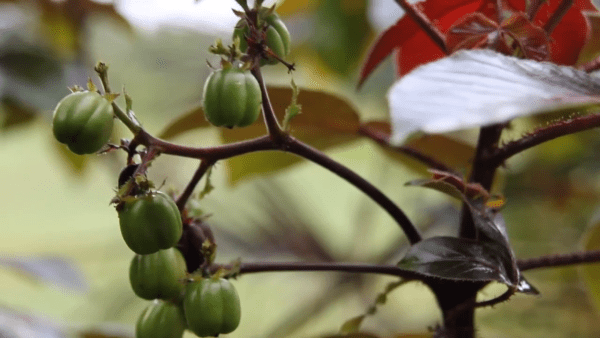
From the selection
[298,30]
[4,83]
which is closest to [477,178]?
[4,83]

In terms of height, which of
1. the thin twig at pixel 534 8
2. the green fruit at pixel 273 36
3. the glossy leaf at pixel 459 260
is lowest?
the glossy leaf at pixel 459 260

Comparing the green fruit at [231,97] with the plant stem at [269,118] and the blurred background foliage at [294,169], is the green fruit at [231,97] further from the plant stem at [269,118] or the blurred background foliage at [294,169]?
the blurred background foliage at [294,169]

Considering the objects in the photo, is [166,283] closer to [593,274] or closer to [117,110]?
[117,110]

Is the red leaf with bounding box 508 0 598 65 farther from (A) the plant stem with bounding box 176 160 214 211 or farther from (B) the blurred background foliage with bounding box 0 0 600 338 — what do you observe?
(A) the plant stem with bounding box 176 160 214 211

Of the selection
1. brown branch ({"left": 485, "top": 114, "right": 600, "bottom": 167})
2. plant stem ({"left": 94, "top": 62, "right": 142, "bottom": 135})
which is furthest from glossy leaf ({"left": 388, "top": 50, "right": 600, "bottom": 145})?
plant stem ({"left": 94, "top": 62, "right": 142, "bottom": 135})

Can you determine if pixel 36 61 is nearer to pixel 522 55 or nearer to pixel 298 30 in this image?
pixel 298 30

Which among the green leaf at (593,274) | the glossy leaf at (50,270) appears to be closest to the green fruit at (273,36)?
the green leaf at (593,274)
